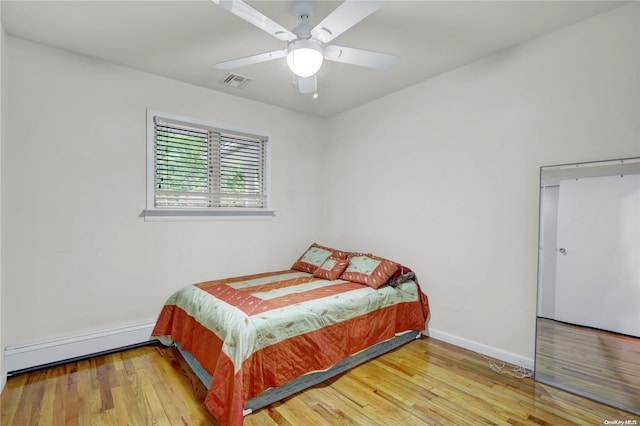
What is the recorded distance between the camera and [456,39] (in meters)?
2.40

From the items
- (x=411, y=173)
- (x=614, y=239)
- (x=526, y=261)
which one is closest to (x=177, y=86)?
(x=411, y=173)

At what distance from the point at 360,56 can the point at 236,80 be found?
1551mm

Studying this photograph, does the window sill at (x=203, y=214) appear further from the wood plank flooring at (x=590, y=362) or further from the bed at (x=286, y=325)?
the wood plank flooring at (x=590, y=362)

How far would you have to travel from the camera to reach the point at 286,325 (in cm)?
214

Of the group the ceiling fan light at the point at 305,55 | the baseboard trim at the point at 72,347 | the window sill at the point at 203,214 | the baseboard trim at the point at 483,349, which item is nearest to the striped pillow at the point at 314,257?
the window sill at the point at 203,214

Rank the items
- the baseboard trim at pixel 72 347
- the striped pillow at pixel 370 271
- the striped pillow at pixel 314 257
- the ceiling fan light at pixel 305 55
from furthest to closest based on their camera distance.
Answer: the striped pillow at pixel 314 257, the striped pillow at pixel 370 271, the baseboard trim at pixel 72 347, the ceiling fan light at pixel 305 55

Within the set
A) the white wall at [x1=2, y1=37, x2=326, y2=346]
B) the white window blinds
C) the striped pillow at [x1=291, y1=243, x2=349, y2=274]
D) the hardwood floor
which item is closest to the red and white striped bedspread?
the hardwood floor

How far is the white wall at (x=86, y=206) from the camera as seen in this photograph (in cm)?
241

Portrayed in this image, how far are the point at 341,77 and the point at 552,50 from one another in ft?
5.47

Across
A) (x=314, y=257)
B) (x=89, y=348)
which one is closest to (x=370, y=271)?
(x=314, y=257)

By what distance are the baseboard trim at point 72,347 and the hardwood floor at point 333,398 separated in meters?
0.08

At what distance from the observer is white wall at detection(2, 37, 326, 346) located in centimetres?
241

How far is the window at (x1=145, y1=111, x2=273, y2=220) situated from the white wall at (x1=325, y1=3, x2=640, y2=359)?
4.34 ft

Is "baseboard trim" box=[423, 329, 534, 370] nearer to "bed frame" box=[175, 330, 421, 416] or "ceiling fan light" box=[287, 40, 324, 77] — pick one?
"bed frame" box=[175, 330, 421, 416]
